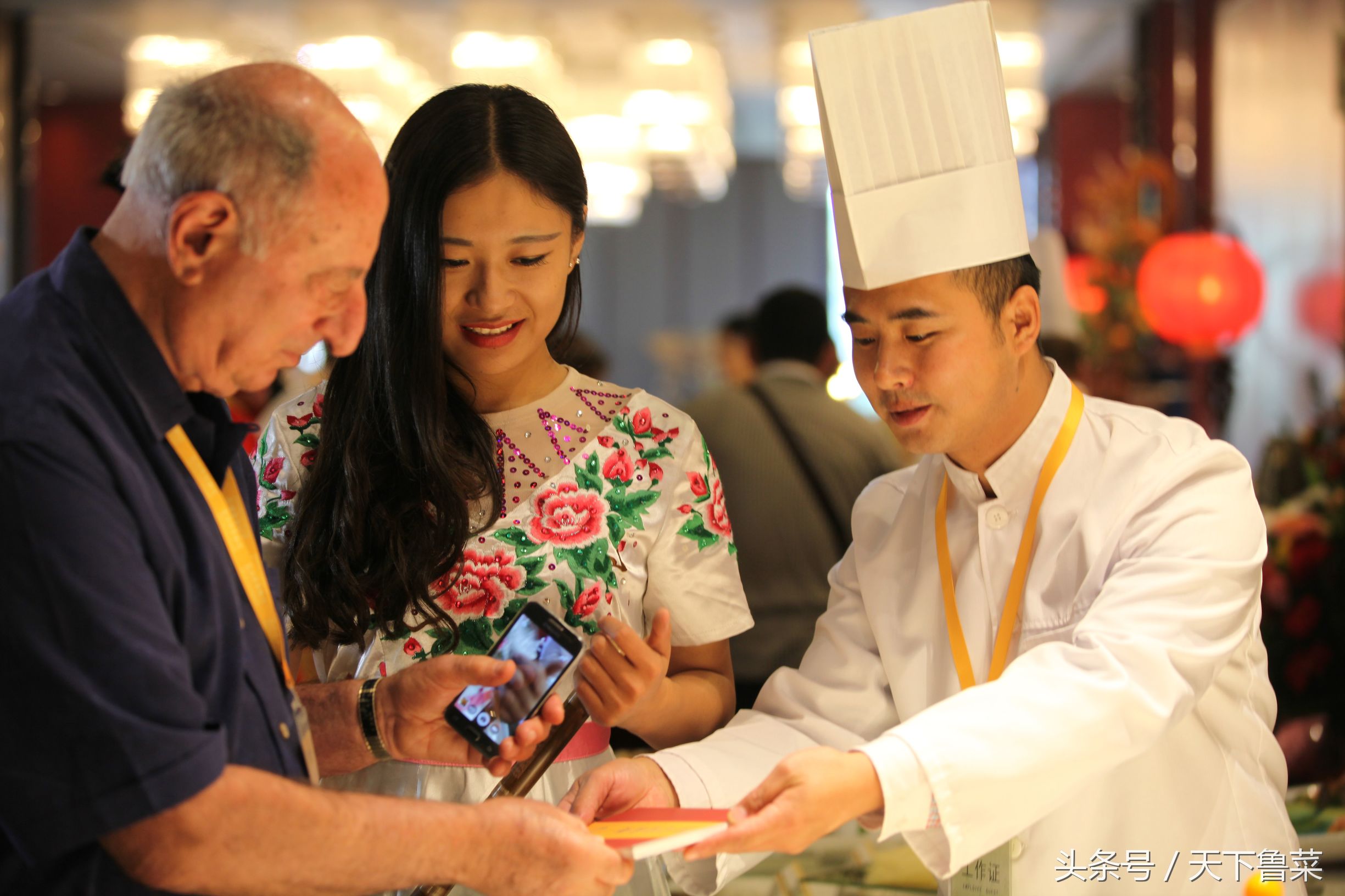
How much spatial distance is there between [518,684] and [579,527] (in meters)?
0.27

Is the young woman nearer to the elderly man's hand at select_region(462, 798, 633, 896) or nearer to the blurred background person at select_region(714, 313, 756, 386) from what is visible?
the elderly man's hand at select_region(462, 798, 633, 896)

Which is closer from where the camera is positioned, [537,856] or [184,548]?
[184,548]

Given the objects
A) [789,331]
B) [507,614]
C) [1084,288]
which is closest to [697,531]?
[507,614]

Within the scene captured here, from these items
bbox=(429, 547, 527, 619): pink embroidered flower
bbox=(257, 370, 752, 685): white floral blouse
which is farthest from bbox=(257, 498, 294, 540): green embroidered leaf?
bbox=(429, 547, 527, 619): pink embroidered flower

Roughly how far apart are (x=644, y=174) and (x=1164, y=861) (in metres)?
9.24

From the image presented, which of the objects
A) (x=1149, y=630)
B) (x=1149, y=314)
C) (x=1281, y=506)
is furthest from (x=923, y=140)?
(x=1149, y=314)

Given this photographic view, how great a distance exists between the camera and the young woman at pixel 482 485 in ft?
5.07

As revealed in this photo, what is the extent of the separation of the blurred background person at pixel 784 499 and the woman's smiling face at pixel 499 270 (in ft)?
5.06

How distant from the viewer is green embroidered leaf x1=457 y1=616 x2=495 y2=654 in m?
1.55

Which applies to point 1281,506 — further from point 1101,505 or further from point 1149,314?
point 1101,505

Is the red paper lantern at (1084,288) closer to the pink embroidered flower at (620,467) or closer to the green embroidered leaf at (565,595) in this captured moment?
the pink embroidered flower at (620,467)

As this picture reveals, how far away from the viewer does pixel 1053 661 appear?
138 centimetres

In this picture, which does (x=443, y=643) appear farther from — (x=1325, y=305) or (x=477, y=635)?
(x=1325, y=305)

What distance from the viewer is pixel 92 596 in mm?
978
